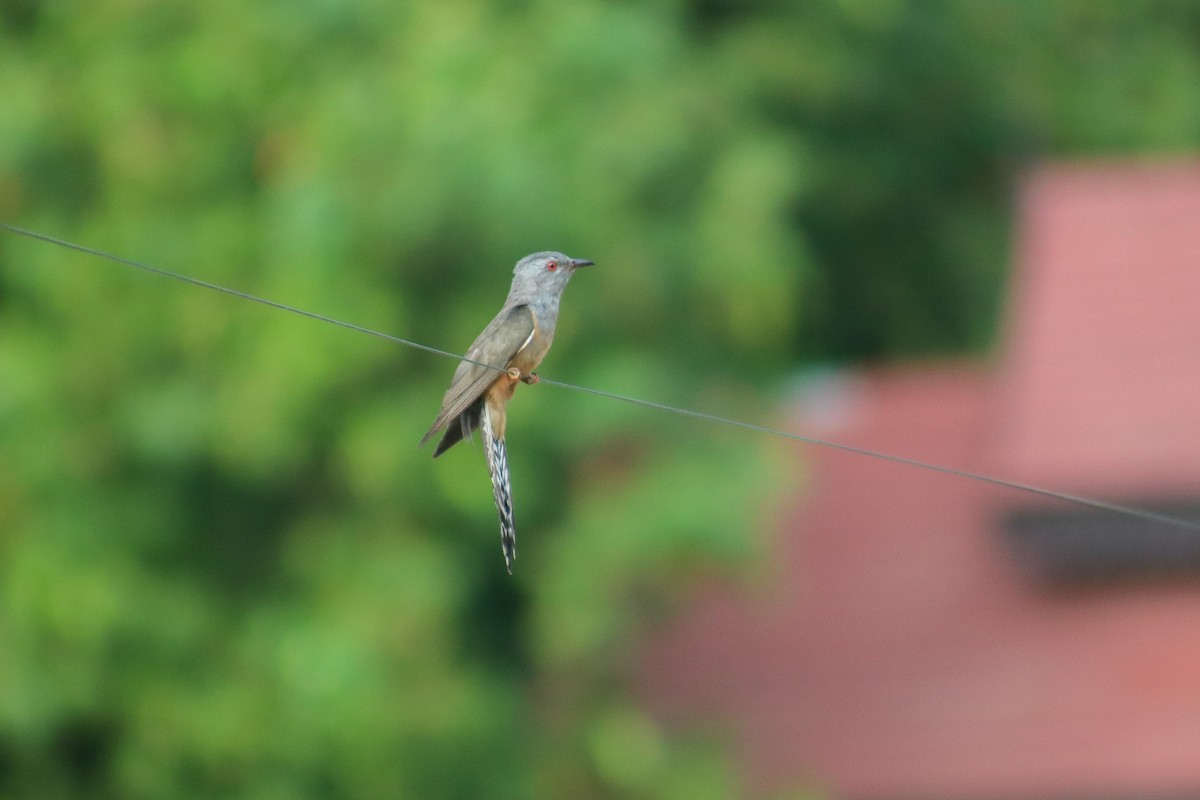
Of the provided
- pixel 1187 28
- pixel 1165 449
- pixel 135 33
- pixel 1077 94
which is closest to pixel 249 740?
pixel 135 33

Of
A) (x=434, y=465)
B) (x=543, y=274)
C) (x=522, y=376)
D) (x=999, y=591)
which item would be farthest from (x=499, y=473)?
(x=999, y=591)

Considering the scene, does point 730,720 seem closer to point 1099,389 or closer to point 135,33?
point 1099,389

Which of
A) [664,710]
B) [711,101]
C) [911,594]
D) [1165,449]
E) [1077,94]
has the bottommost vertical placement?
[664,710]

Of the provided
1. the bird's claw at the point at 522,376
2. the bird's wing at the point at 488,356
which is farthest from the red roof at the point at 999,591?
the bird's claw at the point at 522,376

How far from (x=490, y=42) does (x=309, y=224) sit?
197cm

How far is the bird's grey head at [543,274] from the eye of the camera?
827 centimetres

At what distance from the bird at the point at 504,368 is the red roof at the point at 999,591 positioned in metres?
5.71

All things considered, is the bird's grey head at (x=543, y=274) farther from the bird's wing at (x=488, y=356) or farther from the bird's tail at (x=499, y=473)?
the bird's tail at (x=499, y=473)

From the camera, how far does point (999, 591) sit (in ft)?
55.6

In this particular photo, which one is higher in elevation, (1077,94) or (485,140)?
(1077,94)

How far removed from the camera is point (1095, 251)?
1847 cm

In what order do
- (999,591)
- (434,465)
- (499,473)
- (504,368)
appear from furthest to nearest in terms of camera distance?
(999,591) < (434,465) < (504,368) < (499,473)

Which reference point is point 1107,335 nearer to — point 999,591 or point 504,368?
point 999,591

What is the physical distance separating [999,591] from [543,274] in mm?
9552
